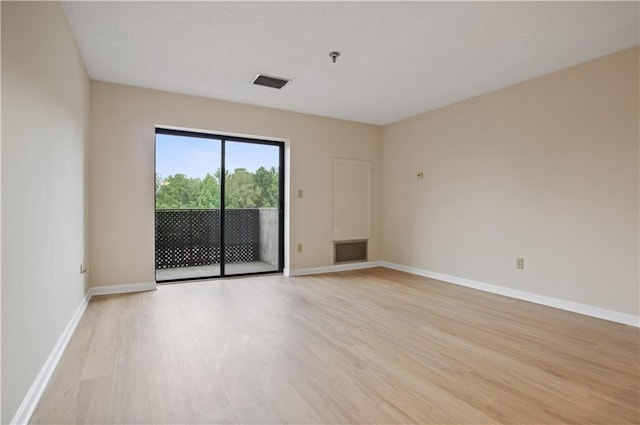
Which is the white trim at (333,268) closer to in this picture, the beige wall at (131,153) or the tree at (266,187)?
the tree at (266,187)

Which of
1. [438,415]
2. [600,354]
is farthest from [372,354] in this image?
[600,354]

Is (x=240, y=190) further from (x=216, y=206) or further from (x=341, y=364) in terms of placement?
(x=341, y=364)

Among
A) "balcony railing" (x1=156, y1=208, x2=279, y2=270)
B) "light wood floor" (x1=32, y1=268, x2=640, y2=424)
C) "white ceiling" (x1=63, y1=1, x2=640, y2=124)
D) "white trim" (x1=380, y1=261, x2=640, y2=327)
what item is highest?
"white ceiling" (x1=63, y1=1, x2=640, y2=124)

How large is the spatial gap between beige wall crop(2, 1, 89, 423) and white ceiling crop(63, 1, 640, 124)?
58 cm

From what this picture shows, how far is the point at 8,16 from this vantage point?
146 centimetres

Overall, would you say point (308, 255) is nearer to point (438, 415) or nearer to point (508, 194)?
point (508, 194)

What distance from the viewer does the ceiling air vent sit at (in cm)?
368

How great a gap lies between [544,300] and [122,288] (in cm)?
475

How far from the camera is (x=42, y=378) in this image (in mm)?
1862

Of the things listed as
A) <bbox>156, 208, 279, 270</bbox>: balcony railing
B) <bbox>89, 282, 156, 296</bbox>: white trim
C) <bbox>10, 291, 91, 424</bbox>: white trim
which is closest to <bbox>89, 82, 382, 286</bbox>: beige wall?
<bbox>89, 282, 156, 296</bbox>: white trim

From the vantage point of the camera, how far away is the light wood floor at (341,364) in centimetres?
167

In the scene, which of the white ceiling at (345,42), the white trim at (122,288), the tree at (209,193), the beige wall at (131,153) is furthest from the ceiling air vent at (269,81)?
the white trim at (122,288)

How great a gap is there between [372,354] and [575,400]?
1.13 m

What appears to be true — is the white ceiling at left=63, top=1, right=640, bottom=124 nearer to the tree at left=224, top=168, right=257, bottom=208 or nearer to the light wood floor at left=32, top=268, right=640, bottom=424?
the tree at left=224, top=168, right=257, bottom=208
